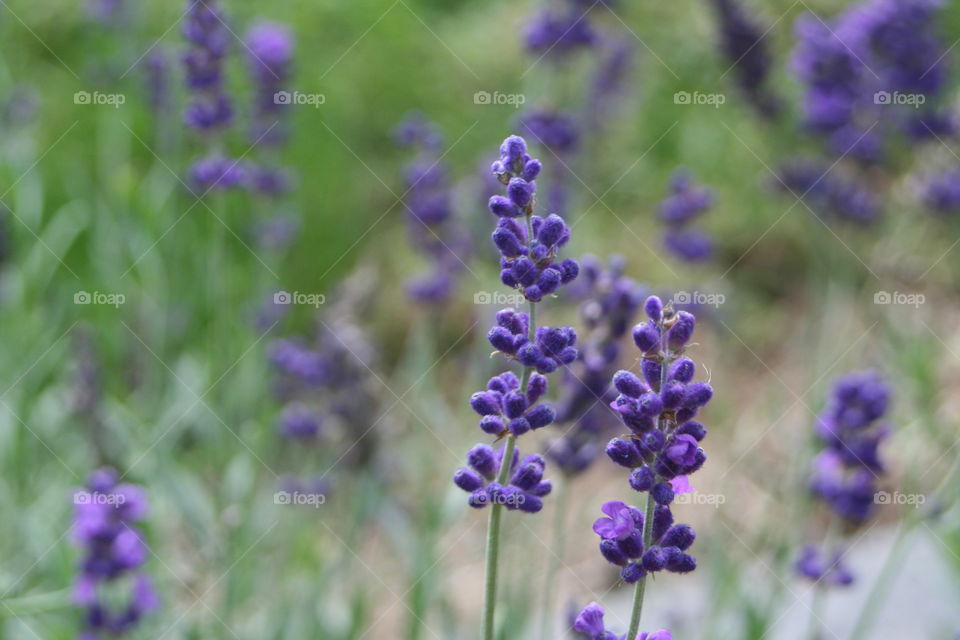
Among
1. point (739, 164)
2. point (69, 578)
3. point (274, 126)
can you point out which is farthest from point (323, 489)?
point (739, 164)

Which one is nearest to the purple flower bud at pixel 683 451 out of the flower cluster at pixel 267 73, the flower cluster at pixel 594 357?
the flower cluster at pixel 594 357

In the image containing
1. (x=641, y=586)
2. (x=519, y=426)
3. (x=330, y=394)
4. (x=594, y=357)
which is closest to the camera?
(x=641, y=586)

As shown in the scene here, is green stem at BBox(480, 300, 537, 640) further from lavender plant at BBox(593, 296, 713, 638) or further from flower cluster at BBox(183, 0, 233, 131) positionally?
flower cluster at BBox(183, 0, 233, 131)

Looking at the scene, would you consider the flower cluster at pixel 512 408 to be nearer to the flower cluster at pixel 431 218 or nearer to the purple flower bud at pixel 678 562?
the purple flower bud at pixel 678 562

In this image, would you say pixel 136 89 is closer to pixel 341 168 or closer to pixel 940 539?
pixel 341 168

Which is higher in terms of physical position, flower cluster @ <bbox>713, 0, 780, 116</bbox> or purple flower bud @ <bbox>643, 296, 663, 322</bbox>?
flower cluster @ <bbox>713, 0, 780, 116</bbox>

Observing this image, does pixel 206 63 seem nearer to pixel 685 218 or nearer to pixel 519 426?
pixel 685 218

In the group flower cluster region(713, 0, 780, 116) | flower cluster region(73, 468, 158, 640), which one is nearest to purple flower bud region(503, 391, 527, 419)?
flower cluster region(73, 468, 158, 640)

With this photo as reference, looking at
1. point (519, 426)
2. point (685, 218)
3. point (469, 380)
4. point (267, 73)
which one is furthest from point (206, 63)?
point (519, 426)
